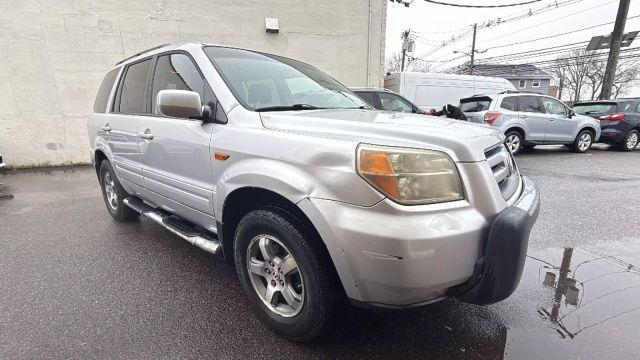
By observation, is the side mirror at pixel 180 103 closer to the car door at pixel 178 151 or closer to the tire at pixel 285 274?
the car door at pixel 178 151

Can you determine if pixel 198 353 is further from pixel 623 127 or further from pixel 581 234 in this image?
pixel 623 127

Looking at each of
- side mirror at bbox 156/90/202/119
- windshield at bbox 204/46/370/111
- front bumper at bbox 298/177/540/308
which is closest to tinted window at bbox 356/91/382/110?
windshield at bbox 204/46/370/111

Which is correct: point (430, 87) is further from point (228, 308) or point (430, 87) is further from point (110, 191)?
point (228, 308)

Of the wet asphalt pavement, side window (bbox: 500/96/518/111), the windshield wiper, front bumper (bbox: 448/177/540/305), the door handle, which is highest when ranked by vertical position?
the windshield wiper

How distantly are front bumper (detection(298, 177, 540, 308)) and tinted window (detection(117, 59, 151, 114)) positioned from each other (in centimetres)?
249

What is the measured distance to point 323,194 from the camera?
1.71 meters

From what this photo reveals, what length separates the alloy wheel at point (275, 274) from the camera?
2057 mm

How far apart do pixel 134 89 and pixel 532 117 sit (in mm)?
9528

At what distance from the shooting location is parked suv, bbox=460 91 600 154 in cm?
921

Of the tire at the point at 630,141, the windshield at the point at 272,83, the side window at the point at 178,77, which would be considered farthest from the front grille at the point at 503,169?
the tire at the point at 630,141

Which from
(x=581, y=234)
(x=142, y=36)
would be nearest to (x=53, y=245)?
(x=581, y=234)

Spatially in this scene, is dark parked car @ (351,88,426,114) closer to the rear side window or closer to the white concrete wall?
the white concrete wall

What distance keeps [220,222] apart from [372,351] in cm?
125

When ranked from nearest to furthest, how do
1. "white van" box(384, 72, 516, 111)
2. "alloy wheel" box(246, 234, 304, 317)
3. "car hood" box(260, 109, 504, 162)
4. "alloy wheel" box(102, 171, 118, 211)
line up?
"car hood" box(260, 109, 504, 162), "alloy wheel" box(246, 234, 304, 317), "alloy wheel" box(102, 171, 118, 211), "white van" box(384, 72, 516, 111)
